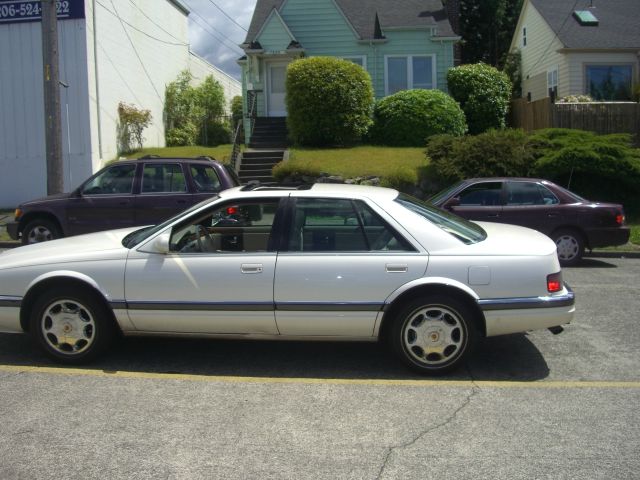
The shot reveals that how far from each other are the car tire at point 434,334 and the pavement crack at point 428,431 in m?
0.32

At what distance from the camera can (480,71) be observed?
78.5 feet

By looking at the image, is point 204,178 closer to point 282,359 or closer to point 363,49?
point 282,359

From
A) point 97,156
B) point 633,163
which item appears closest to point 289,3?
point 97,156

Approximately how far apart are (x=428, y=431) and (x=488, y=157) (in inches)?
466

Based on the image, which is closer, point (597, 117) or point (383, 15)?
point (597, 117)

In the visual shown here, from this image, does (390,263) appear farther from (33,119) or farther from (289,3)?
(289,3)

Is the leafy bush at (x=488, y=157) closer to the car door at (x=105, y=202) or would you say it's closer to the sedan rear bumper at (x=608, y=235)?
the sedan rear bumper at (x=608, y=235)

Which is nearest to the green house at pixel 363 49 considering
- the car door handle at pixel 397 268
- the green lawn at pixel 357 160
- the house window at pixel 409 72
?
the house window at pixel 409 72

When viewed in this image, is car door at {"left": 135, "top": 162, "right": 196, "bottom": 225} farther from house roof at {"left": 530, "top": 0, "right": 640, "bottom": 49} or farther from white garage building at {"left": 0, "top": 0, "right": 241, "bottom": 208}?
house roof at {"left": 530, "top": 0, "right": 640, "bottom": 49}

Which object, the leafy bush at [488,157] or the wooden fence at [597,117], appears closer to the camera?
the leafy bush at [488,157]

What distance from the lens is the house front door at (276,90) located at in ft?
81.2

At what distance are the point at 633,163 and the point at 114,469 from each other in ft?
46.2

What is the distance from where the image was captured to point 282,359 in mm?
5887

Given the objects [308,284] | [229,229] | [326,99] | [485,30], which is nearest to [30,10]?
[326,99]
